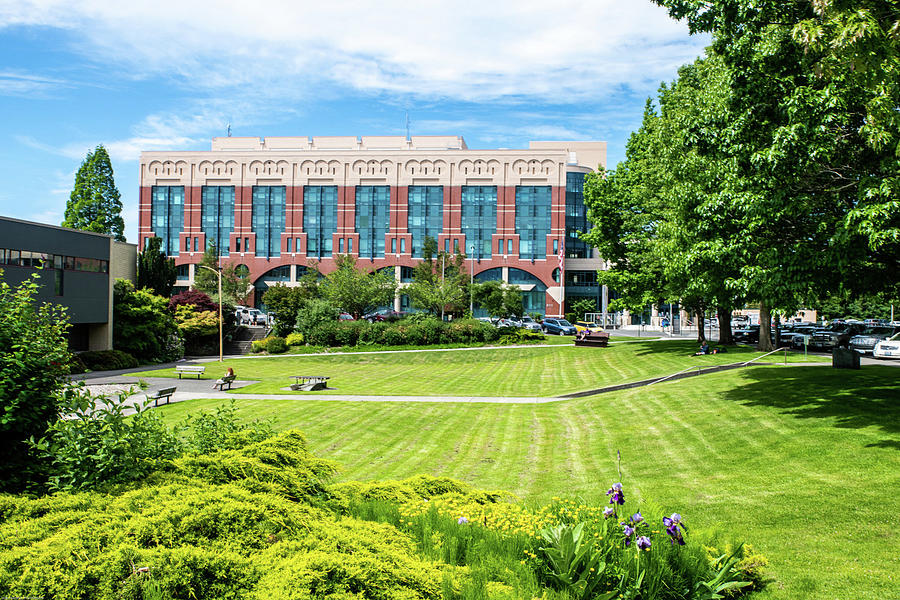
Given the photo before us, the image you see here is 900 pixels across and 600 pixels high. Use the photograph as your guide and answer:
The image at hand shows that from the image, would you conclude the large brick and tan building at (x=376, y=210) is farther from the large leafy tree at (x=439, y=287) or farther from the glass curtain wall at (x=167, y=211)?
the large leafy tree at (x=439, y=287)

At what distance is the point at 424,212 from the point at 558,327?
33234 millimetres

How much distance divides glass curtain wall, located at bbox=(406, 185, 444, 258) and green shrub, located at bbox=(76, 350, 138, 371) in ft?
163

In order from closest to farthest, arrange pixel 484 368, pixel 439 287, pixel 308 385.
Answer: pixel 308 385 < pixel 484 368 < pixel 439 287

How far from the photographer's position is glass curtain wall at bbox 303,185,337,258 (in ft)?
274

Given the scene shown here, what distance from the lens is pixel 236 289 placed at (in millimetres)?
70750

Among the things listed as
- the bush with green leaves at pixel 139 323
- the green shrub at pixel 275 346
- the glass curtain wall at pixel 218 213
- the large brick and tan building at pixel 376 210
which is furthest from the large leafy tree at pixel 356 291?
the glass curtain wall at pixel 218 213

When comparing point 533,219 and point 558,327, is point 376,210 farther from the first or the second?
point 558,327

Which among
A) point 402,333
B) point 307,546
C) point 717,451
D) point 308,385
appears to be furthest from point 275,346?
point 307,546

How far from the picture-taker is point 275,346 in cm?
4853

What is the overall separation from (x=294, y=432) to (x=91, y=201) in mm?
66252

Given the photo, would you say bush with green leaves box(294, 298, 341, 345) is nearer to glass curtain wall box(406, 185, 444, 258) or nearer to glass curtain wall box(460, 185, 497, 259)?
glass curtain wall box(406, 185, 444, 258)

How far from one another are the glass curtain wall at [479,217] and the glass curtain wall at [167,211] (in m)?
43.1

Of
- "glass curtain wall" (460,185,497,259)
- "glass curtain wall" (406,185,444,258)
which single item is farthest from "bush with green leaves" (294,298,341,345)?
"glass curtain wall" (460,185,497,259)

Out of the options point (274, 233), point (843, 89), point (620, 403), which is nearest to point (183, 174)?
point (274, 233)
